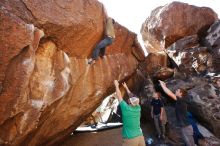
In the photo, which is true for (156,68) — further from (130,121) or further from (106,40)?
(130,121)

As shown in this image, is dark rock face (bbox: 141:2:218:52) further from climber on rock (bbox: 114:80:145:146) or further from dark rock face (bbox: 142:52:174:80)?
climber on rock (bbox: 114:80:145:146)

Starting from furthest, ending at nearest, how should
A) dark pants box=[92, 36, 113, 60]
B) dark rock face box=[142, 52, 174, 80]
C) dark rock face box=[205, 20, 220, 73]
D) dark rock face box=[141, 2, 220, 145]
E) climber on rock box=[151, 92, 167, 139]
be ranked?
dark rock face box=[142, 52, 174, 80] < dark rock face box=[205, 20, 220, 73] < dark rock face box=[141, 2, 220, 145] < climber on rock box=[151, 92, 167, 139] < dark pants box=[92, 36, 113, 60]

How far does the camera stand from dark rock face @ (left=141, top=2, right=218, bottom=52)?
18.9 metres

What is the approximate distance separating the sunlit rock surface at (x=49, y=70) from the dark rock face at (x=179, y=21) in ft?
27.1

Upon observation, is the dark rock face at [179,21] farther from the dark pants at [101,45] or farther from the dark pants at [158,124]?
the dark pants at [101,45]

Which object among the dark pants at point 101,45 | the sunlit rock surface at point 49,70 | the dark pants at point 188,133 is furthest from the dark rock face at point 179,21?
the dark pants at point 188,133

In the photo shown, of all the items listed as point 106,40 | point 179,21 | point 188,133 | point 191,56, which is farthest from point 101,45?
point 179,21

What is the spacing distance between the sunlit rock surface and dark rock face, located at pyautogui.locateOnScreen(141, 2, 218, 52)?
8268 mm

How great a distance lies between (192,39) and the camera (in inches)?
707

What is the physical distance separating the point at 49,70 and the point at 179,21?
1329 centimetres

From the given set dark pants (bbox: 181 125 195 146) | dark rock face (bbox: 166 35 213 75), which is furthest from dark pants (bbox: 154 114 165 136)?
dark rock face (bbox: 166 35 213 75)

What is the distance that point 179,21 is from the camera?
62.4 feet

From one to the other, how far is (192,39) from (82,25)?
36.5ft

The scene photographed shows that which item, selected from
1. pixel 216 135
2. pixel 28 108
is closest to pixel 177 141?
pixel 216 135
